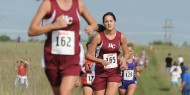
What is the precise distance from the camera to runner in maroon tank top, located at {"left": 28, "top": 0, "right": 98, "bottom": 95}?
879 cm

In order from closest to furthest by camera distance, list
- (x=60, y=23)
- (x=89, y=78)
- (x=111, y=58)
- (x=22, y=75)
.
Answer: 1. (x=60, y=23)
2. (x=111, y=58)
3. (x=89, y=78)
4. (x=22, y=75)

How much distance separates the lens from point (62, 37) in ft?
29.3

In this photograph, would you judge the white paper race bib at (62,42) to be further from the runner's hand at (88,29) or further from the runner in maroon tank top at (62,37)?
the runner's hand at (88,29)

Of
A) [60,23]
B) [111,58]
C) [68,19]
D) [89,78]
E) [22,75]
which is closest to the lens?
[60,23]

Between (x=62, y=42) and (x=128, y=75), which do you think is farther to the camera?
(x=128, y=75)

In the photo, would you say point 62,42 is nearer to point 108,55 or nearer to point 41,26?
point 41,26

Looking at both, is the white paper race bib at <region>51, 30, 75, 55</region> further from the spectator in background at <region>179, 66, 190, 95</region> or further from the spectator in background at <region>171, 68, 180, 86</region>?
the spectator in background at <region>171, 68, 180, 86</region>

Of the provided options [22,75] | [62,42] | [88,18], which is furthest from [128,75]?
[62,42]

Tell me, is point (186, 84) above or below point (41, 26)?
below

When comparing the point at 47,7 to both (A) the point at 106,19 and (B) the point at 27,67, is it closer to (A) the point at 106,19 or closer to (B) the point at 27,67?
(A) the point at 106,19

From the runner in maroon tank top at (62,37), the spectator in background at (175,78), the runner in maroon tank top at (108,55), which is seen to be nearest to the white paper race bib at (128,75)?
the runner in maroon tank top at (108,55)

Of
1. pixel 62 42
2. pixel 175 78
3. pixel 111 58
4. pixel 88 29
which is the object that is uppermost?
pixel 88 29

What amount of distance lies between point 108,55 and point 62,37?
14.2ft

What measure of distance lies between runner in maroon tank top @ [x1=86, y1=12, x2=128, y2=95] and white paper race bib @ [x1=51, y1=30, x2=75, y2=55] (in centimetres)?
394
